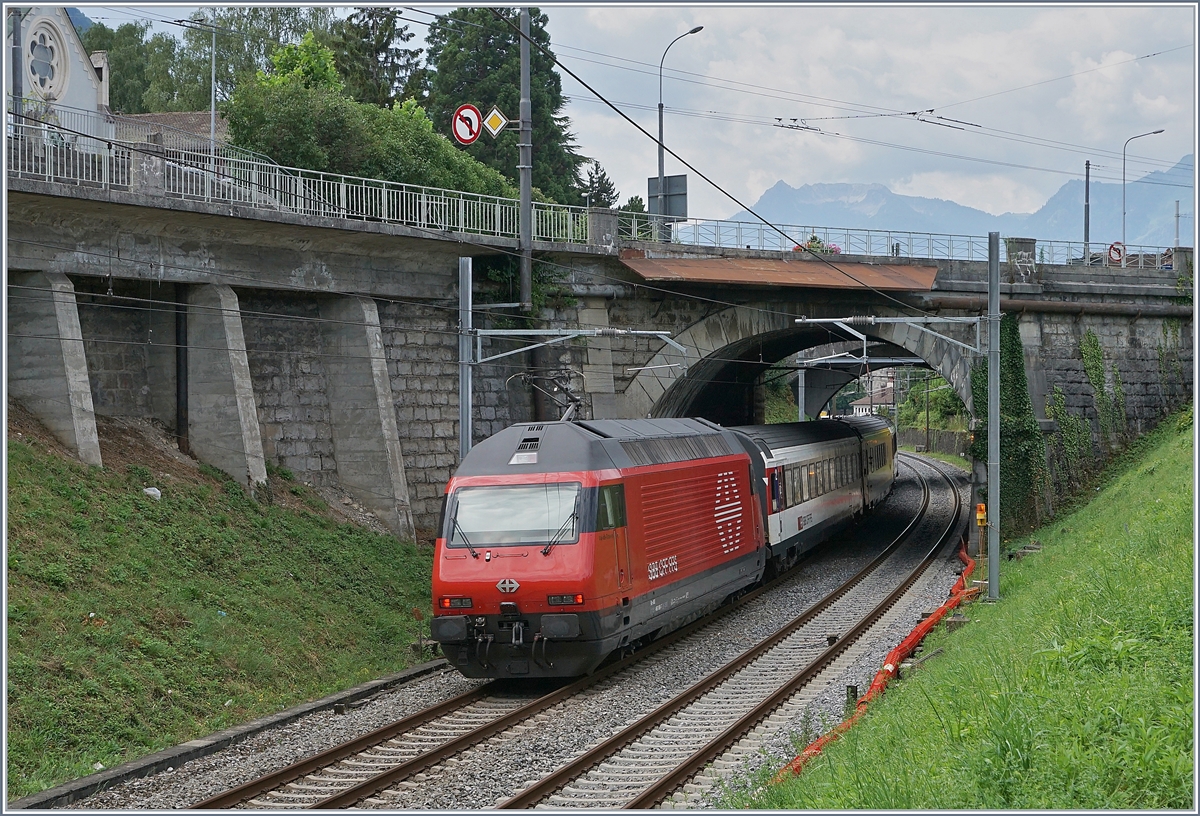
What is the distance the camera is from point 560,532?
14.2 m

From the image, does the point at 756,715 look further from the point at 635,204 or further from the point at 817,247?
the point at 635,204

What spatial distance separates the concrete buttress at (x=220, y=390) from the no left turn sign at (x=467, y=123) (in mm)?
6463

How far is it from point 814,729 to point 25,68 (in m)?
31.4

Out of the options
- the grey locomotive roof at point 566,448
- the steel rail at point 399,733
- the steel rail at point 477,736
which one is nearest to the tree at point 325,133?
the grey locomotive roof at point 566,448

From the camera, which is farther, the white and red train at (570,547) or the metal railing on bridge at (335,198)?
the metal railing on bridge at (335,198)

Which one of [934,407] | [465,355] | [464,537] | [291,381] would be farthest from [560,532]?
[934,407]

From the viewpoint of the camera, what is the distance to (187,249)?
65.9 feet

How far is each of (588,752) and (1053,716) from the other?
4.75 m

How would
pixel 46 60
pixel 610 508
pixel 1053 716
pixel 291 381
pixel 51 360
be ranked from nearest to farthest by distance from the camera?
1. pixel 1053 716
2. pixel 610 508
3. pixel 51 360
4. pixel 291 381
5. pixel 46 60

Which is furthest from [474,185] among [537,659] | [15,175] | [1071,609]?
[1071,609]

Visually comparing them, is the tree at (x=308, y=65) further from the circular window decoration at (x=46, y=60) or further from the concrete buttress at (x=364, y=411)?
the concrete buttress at (x=364, y=411)

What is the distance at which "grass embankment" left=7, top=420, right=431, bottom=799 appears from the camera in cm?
1198

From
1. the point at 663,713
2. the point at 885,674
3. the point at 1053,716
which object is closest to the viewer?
the point at 1053,716

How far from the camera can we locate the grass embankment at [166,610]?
11977mm
